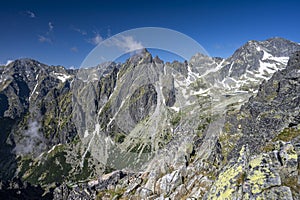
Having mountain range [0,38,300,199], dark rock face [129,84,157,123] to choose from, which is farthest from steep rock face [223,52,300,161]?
dark rock face [129,84,157,123]

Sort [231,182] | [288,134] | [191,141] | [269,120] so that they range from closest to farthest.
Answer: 1. [231,182]
2. [288,134]
3. [269,120]
4. [191,141]

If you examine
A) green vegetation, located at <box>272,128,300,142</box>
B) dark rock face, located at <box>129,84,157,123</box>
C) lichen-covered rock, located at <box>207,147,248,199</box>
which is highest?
Result: dark rock face, located at <box>129,84,157,123</box>

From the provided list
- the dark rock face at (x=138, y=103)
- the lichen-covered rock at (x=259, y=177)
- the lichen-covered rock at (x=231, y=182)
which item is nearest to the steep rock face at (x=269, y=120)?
the lichen-covered rock at (x=231, y=182)

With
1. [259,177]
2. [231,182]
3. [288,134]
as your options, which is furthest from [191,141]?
[259,177]

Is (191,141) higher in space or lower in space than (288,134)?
higher

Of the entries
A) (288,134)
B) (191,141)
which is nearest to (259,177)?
(288,134)

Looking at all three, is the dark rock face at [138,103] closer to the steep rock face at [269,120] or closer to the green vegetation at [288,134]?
the steep rock face at [269,120]

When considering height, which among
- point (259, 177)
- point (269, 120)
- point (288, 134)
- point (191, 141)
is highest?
point (191, 141)

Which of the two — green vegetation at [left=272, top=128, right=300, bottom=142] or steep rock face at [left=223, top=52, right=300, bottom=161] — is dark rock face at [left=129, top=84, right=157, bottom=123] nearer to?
steep rock face at [left=223, top=52, right=300, bottom=161]

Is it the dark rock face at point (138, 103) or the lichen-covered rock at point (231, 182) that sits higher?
the dark rock face at point (138, 103)

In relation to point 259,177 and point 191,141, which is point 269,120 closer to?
point 259,177

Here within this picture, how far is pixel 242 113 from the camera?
61500 mm

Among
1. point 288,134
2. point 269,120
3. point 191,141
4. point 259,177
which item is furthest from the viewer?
point 191,141

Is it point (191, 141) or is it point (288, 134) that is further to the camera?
point (191, 141)
